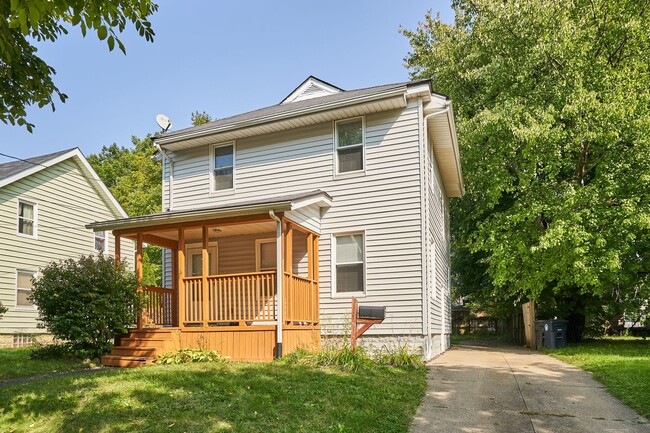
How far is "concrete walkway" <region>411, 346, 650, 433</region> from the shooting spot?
229 inches

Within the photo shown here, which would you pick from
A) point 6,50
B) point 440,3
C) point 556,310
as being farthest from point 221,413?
point 440,3

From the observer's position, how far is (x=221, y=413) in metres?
5.65

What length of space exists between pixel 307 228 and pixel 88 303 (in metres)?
4.84

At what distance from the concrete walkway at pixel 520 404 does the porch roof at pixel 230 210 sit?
13.7 ft

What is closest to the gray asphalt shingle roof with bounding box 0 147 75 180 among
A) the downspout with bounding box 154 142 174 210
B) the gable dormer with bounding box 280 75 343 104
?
the downspout with bounding box 154 142 174 210

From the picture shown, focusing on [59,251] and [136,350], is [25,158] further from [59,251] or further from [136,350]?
[136,350]

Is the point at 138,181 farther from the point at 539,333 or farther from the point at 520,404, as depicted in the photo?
the point at 520,404

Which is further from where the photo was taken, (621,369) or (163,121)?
(163,121)

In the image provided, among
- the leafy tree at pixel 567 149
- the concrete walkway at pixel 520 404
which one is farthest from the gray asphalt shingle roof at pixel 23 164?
the concrete walkway at pixel 520 404

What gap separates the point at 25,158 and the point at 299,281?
14214mm

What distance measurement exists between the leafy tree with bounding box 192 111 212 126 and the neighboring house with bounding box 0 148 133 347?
1100 centimetres

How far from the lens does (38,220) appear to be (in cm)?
1842

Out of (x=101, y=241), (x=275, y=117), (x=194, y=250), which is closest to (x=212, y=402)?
(x=275, y=117)

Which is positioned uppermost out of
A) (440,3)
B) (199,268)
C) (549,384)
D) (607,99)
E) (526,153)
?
(440,3)
